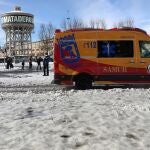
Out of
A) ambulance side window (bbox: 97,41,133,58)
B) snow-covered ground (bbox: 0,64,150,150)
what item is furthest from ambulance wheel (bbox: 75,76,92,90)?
snow-covered ground (bbox: 0,64,150,150)

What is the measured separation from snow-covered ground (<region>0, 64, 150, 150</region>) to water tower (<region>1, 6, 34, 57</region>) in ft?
510

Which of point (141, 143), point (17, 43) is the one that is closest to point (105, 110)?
point (141, 143)

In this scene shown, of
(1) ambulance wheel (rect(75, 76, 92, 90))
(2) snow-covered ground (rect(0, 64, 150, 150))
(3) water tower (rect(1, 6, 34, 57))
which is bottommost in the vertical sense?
(2) snow-covered ground (rect(0, 64, 150, 150))

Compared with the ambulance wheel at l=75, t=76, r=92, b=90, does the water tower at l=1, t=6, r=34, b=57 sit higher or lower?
higher

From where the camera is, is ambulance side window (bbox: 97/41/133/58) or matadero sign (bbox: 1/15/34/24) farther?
matadero sign (bbox: 1/15/34/24)

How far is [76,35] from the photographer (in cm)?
1803

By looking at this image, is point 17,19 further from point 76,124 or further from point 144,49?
point 76,124

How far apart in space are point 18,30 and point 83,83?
6255 inches

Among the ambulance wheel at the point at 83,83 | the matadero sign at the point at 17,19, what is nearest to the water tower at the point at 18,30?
→ the matadero sign at the point at 17,19

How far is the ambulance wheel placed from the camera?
1859 centimetres

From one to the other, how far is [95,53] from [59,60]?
1.58 m

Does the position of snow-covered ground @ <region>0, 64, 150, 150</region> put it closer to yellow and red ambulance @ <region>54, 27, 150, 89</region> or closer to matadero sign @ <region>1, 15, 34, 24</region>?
yellow and red ambulance @ <region>54, 27, 150, 89</region>

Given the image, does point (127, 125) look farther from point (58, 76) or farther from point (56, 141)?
point (58, 76)

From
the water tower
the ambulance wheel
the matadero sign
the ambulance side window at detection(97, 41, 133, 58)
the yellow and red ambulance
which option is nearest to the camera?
the yellow and red ambulance
